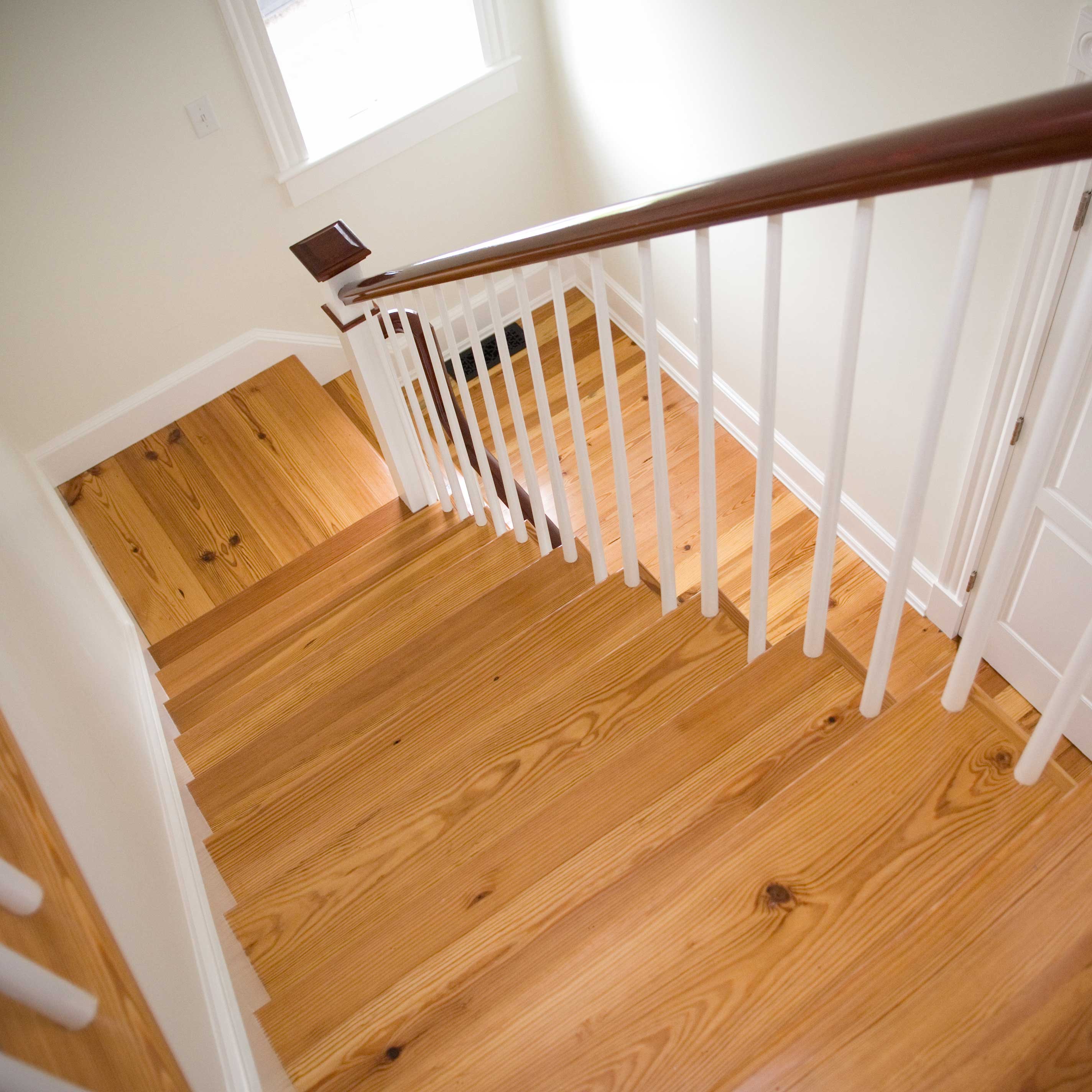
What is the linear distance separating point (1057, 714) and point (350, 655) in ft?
5.17

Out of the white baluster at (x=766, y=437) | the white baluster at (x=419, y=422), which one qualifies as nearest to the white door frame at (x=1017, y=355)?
the white baluster at (x=766, y=437)

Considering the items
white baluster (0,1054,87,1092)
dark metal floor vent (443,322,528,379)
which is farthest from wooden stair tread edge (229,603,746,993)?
dark metal floor vent (443,322,528,379)

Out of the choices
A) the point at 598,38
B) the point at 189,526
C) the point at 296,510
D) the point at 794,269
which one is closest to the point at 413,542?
the point at 296,510

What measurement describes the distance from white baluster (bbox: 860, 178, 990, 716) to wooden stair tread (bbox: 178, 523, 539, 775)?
1.07m

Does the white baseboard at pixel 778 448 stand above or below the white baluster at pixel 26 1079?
below

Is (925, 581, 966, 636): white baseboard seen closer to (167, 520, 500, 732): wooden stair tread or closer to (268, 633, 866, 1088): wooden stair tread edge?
(167, 520, 500, 732): wooden stair tread

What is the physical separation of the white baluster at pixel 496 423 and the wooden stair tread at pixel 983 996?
3.88 ft

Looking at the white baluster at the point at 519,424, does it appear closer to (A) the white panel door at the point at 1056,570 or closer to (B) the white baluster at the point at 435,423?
(B) the white baluster at the point at 435,423

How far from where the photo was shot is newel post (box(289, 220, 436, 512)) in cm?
208

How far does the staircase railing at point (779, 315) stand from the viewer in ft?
2.48

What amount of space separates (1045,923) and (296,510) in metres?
2.91

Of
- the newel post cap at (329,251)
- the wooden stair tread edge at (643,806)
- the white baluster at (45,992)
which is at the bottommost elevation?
the wooden stair tread edge at (643,806)

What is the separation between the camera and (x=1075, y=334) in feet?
2.46

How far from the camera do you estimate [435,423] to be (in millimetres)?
2391
